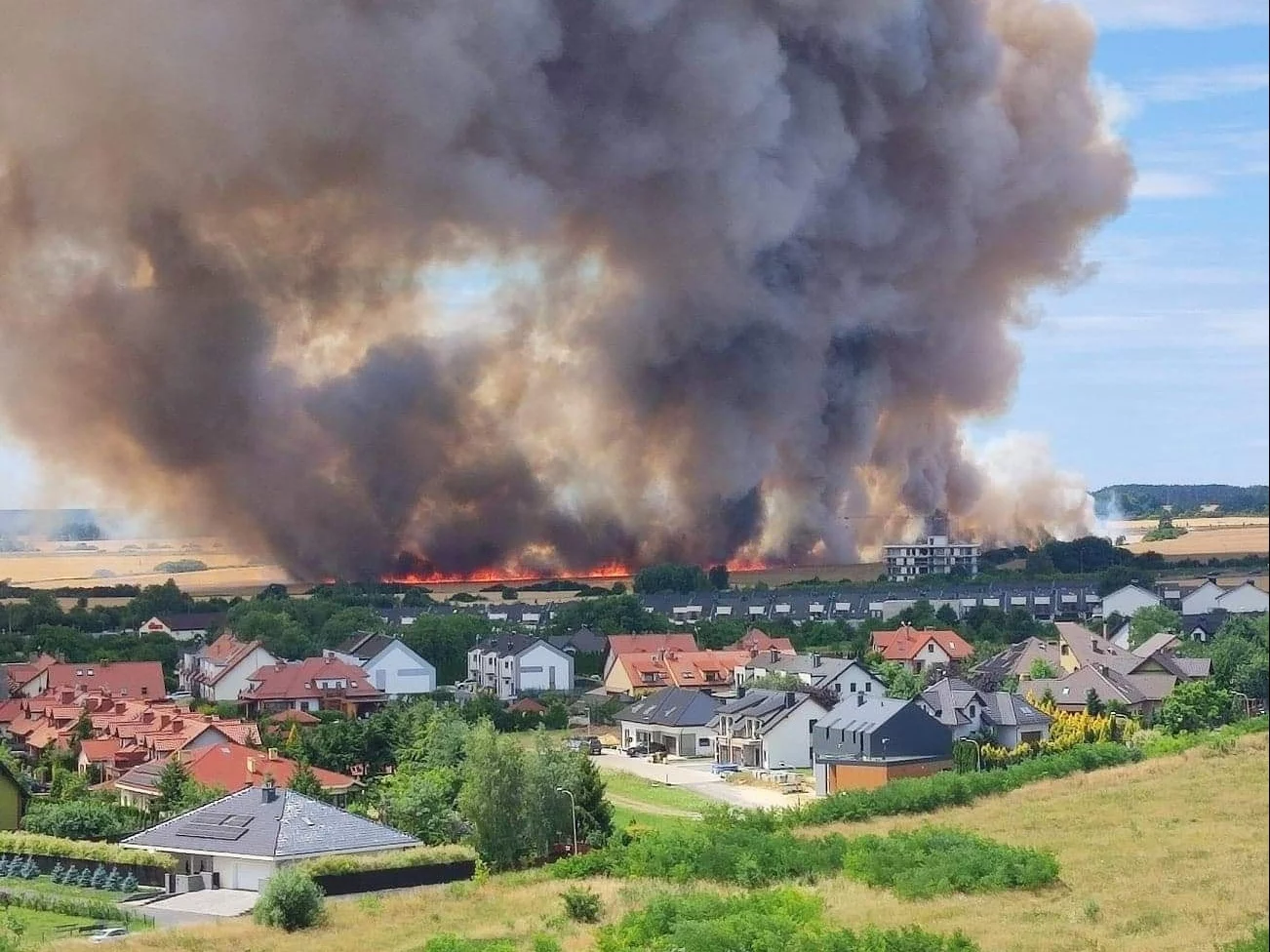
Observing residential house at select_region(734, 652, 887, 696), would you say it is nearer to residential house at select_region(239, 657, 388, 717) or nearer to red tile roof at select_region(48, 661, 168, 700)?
residential house at select_region(239, 657, 388, 717)

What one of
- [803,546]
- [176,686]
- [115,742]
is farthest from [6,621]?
[803,546]

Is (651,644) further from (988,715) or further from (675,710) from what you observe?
(988,715)

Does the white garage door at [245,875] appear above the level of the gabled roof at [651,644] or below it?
below

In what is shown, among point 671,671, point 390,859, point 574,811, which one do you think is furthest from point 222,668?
point 390,859

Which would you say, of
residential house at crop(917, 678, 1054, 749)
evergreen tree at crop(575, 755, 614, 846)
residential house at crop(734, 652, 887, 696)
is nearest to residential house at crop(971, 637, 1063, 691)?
residential house at crop(734, 652, 887, 696)

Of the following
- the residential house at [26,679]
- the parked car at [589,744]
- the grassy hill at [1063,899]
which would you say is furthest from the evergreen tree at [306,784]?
the residential house at [26,679]

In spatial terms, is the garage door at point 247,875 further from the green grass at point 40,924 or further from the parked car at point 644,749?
the parked car at point 644,749
